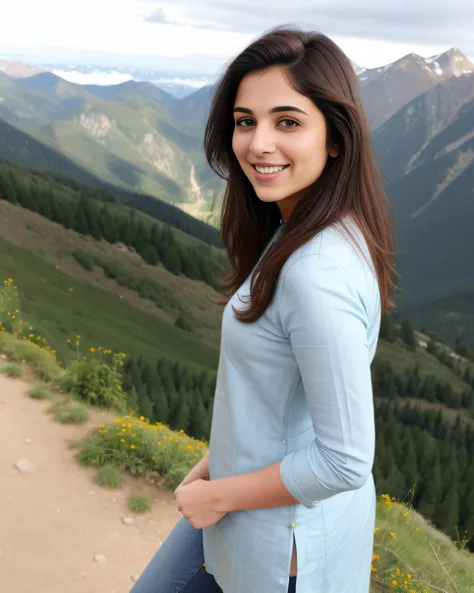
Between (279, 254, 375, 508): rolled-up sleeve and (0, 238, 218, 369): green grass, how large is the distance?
35.2 metres

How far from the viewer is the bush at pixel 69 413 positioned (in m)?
8.85

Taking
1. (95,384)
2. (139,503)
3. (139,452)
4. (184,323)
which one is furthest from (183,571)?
(184,323)

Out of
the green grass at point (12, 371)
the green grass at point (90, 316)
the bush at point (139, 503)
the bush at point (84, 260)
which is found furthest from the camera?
the bush at point (84, 260)

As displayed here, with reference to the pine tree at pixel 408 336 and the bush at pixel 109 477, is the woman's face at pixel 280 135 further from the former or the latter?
the pine tree at pixel 408 336

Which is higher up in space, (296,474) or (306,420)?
(306,420)

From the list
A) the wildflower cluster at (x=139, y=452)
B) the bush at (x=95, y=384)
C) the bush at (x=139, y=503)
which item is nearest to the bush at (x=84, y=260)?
the bush at (x=95, y=384)

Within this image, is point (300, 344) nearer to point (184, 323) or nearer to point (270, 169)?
point (270, 169)

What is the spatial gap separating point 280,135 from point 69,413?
7420 millimetres

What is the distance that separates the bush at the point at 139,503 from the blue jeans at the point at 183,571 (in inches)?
158

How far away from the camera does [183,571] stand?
323 centimetres

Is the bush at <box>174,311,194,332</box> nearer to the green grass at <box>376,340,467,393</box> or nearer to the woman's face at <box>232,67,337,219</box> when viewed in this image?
the green grass at <box>376,340,467,393</box>

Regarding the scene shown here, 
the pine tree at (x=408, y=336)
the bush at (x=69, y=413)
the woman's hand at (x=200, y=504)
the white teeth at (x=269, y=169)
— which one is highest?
the white teeth at (x=269, y=169)

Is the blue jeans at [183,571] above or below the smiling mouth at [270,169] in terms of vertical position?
below

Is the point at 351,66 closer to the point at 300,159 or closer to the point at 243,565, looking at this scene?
the point at 300,159
